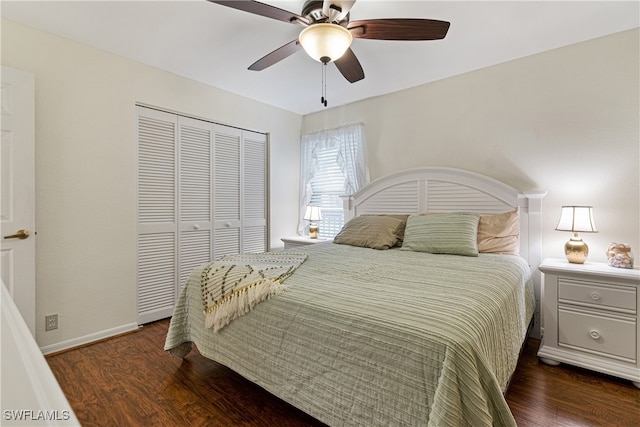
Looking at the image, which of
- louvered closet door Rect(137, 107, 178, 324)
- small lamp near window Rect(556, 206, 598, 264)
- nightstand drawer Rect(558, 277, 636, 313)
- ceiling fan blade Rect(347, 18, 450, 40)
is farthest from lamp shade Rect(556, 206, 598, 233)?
louvered closet door Rect(137, 107, 178, 324)

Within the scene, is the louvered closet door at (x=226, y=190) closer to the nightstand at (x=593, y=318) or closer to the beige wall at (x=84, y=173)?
the beige wall at (x=84, y=173)

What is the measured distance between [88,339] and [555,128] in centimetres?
415

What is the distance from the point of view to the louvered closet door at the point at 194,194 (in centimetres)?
313

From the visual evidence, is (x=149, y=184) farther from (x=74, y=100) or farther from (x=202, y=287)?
(x=202, y=287)

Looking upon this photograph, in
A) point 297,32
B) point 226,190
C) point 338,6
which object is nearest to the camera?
point 338,6

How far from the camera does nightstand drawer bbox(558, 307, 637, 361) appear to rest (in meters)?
1.87

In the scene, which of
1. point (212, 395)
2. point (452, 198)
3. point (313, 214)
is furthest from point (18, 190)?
point (452, 198)

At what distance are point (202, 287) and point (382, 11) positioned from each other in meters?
2.11

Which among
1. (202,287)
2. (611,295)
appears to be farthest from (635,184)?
(202,287)

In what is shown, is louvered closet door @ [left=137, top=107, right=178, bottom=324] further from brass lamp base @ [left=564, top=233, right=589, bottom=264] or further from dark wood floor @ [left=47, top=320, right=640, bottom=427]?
brass lamp base @ [left=564, top=233, right=589, bottom=264]

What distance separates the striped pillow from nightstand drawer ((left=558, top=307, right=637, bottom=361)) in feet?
2.31

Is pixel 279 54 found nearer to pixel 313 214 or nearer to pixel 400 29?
pixel 400 29

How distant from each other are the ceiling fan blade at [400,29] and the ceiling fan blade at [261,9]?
1.05ft

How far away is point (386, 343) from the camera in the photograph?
111cm
